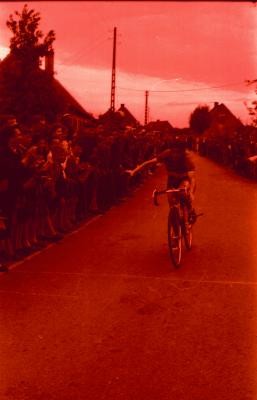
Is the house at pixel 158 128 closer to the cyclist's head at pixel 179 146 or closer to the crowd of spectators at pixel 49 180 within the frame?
the crowd of spectators at pixel 49 180

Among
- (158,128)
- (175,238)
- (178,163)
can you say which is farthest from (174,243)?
(158,128)

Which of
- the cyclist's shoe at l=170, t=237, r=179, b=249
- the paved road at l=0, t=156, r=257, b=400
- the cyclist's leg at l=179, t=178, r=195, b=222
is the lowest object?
the paved road at l=0, t=156, r=257, b=400

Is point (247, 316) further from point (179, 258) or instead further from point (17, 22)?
point (17, 22)

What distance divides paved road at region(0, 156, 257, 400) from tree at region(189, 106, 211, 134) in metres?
105

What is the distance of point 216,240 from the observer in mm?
10977

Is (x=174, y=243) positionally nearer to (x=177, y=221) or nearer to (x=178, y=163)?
(x=177, y=221)

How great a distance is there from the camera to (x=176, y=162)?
29.7 ft

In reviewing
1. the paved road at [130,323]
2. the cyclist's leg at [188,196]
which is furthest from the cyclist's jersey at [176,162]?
the paved road at [130,323]

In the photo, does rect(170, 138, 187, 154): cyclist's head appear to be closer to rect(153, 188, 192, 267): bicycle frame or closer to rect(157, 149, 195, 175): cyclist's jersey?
rect(157, 149, 195, 175): cyclist's jersey

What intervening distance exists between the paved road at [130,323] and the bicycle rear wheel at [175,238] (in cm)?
17

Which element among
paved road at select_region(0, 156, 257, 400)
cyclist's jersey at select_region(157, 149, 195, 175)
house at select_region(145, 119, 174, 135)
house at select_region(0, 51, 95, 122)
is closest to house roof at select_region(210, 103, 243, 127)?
house at select_region(145, 119, 174, 135)

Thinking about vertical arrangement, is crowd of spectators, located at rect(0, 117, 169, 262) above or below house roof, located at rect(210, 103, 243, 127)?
below

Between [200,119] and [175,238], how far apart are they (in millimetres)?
108349

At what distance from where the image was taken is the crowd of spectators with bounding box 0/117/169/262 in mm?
8289
